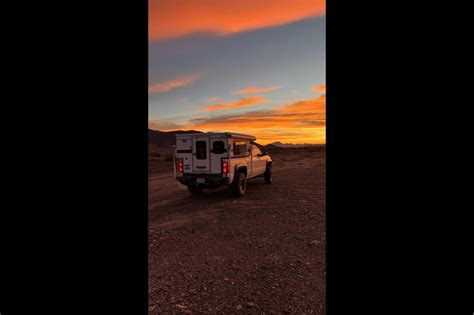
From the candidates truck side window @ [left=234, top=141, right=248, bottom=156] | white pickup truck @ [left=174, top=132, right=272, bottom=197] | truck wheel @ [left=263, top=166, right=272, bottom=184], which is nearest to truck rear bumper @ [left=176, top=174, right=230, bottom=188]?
white pickup truck @ [left=174, top=132, right=272, bottom=197]

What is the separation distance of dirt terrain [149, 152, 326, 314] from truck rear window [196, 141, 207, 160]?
1613 mm

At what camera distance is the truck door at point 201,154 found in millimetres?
8125

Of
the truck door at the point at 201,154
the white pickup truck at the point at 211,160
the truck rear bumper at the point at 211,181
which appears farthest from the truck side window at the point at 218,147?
the truck rear bumper at the point at 211,181

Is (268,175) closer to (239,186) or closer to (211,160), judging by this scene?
(239,186)

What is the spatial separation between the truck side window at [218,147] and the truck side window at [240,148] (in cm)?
56

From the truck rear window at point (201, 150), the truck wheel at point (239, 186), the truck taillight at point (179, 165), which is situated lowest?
the truck wheel at point (239, 186)

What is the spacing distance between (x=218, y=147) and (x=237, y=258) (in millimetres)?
4594

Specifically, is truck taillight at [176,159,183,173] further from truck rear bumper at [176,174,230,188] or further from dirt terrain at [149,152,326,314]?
dirt terrain at [149,152,326,314]

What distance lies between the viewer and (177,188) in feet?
33.8

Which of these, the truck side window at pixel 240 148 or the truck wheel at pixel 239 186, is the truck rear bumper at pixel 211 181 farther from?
the truck side window at pixel 240 148
